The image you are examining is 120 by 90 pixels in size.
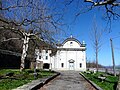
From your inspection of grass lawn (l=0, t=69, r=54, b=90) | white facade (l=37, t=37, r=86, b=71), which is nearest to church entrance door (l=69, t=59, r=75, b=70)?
white facade (l=37, t=37, r=86, b=71)

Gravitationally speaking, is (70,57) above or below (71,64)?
above

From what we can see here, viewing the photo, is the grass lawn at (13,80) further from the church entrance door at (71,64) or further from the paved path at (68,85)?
the church entrance door at (71,64)

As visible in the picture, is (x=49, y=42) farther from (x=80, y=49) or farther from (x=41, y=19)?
(x=80, y=49)

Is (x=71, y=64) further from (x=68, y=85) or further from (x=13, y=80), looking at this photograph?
(x=68, y=85)

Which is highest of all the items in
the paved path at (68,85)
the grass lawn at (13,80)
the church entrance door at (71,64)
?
the church entrance door at (71,64)

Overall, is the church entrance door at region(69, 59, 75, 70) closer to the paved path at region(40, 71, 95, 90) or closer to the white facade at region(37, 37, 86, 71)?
the white facade at region(37, 37, 86, 71)

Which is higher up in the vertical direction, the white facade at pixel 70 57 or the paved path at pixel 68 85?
the white facade at pixel 70 57

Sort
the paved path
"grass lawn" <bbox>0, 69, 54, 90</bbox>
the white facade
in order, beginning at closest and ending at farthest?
"grass lawn" <bbox>0, 69, 54, 90</bbox>, the paved path, the white facade

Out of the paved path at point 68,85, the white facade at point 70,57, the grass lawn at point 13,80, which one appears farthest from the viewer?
the white facade at point 70,57

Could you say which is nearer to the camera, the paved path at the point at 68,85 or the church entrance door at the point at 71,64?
the paved path at the point at 68,85

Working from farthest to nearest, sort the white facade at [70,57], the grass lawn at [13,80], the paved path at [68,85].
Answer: the white facade at [70,57]
the paved path at [68,85]
the grass lawn at [13,80]

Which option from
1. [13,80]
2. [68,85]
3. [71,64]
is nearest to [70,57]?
[71,64]

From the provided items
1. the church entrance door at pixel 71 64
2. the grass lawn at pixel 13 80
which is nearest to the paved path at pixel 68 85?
the grass lawn at pixel 13 80

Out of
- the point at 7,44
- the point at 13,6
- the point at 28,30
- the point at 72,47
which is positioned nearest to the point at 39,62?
the point at 72,47
